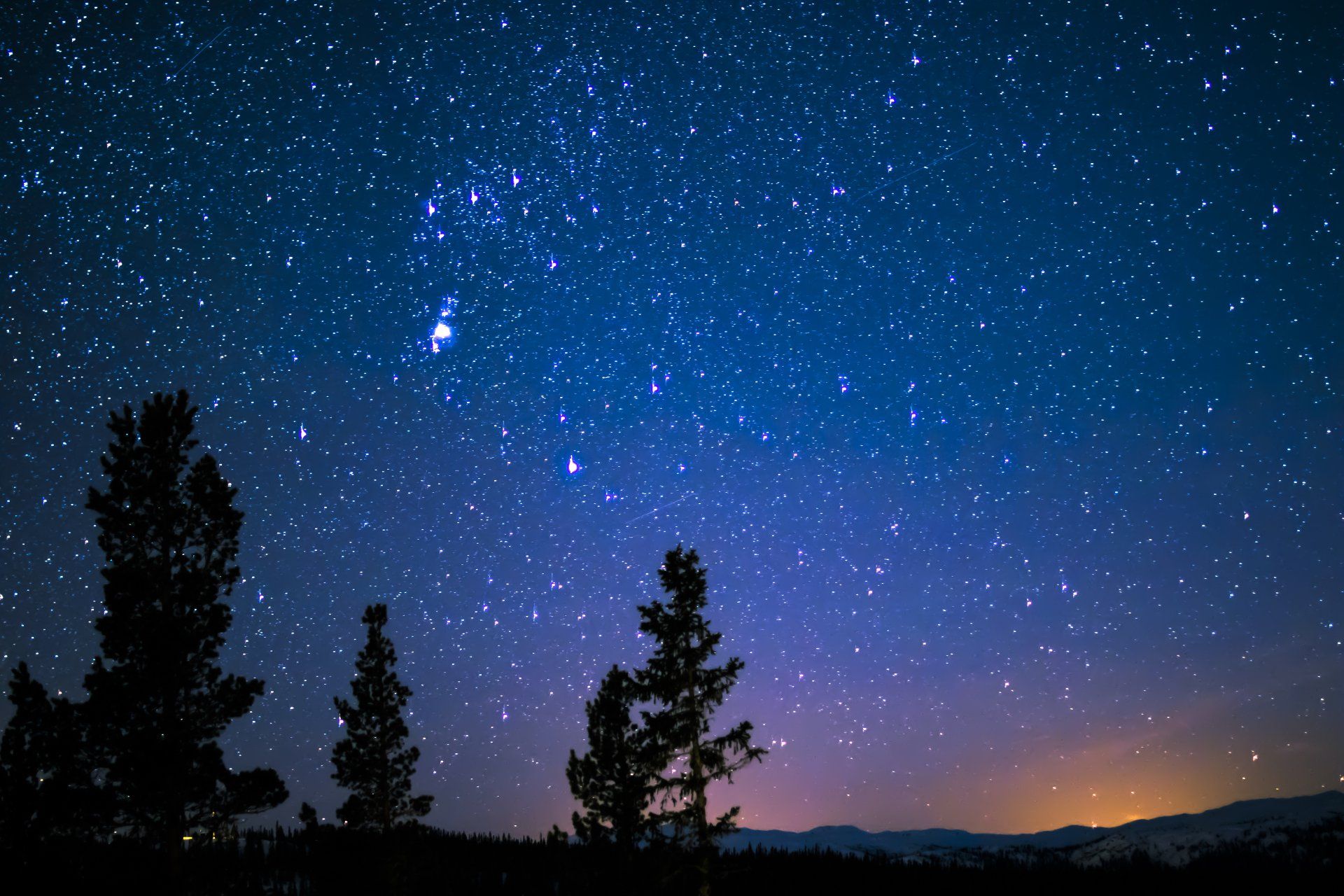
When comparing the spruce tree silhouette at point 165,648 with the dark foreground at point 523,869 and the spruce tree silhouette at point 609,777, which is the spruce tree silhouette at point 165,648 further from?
Result: the spruce tree silhouette at point 609,777

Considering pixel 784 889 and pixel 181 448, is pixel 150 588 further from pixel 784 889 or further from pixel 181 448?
pixel 784 889

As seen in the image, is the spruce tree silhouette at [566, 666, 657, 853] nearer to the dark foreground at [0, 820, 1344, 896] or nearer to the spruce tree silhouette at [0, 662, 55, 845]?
the dark foreground at [0, 820, 1344, 896]

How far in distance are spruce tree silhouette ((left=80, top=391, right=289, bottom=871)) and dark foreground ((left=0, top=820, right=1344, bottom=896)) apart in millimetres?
1087

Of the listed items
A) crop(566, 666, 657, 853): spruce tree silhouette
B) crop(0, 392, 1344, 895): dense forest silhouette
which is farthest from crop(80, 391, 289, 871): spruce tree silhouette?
crop(566, 666, 657, 853): spruce tree silhouette

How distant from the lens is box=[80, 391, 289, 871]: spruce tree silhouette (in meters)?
18.0

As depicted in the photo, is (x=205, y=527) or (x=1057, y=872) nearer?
(x=205, y=527)

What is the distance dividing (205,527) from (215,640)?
2.89 metres

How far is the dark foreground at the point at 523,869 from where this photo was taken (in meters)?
17.9

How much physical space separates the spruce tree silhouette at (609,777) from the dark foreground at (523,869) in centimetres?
105

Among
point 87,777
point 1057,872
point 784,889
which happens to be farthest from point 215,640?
point 1057,872

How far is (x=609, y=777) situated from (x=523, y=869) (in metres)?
33.8

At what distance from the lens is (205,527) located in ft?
65.5

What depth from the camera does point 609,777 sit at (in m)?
30.3

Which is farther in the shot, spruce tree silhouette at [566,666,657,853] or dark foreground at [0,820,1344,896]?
spruce tree silhouette at [566,666,657,853]
